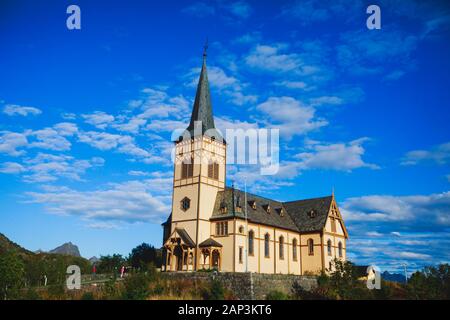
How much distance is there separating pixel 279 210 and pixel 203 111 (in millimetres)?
16691

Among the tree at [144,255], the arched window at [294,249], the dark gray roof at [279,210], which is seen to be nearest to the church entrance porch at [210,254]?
the dark gray roof at [279,210]

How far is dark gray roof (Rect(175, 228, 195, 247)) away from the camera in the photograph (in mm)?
47031

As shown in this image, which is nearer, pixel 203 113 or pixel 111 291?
pixel 111 291

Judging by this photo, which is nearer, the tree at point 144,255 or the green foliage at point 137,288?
the green foliage at point 137,288

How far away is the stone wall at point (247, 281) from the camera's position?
35844 mm

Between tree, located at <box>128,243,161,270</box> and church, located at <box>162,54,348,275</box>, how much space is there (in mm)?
5811

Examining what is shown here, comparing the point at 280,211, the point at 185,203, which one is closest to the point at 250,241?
the point at 185,203

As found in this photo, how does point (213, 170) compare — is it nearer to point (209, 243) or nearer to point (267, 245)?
point (209, 243)

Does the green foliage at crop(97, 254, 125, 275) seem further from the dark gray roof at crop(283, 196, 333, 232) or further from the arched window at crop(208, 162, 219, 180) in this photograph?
the dark gray roof at crop(283, 196, 333, 232)

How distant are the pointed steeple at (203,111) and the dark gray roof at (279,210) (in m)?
7.70

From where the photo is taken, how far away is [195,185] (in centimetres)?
4941

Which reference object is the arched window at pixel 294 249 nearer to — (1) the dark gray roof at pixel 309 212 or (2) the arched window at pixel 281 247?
(1) the dark gray roof at pixel 309 212
